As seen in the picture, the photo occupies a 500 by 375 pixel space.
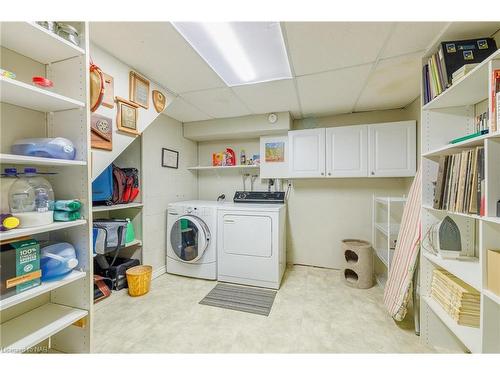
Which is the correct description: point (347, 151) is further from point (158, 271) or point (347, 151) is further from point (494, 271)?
point (158, 271)

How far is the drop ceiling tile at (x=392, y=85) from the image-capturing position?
167cm

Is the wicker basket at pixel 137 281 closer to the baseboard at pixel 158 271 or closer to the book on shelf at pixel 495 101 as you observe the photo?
the baseboard at pixel 158 271

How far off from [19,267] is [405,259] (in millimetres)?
2514

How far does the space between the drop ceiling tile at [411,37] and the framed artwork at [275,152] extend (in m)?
1.57

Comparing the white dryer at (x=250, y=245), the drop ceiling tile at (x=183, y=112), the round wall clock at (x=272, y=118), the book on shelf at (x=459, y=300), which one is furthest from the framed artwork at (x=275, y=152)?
the book on shelf at (x=459, y=300)

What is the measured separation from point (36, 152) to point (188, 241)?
1843 millimetres

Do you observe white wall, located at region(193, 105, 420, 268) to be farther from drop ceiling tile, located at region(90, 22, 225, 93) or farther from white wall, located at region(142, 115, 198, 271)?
drop ceiling tile, located at region(90, 22, 225, 93)

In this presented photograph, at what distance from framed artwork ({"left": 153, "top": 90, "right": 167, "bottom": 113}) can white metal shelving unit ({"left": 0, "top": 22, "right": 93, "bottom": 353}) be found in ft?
2.70

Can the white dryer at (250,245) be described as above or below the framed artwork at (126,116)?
below

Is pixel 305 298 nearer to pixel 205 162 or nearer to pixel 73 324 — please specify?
pixel 73 324

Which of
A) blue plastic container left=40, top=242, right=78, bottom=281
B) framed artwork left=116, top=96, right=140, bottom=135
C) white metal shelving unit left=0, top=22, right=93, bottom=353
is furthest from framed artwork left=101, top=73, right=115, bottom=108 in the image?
blue plastic container left=40, top=242, right=78, bottom=281

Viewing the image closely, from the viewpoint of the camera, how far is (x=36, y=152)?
1090mm

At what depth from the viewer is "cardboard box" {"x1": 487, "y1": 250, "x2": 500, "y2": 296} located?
931mm

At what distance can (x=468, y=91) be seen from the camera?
1.22m
